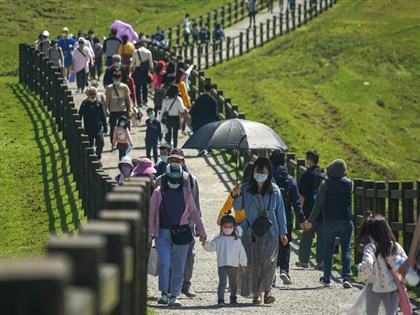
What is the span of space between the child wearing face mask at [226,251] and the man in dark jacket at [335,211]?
2.00m

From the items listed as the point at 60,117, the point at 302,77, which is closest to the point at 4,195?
the point at 60,117

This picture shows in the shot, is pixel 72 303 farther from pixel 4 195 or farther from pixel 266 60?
pixel 266 60

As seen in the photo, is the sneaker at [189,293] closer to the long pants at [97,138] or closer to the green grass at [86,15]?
the long pants at [97,138]

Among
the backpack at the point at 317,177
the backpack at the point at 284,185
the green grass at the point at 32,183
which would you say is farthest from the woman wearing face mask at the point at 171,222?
the backpack at the point at 317,177

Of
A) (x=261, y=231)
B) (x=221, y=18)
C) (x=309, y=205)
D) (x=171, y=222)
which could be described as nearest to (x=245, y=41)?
(x=221, y=18)

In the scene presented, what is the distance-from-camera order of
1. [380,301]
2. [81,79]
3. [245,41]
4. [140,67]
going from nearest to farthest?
1. [380,301]
2. [140,67]
3. [81,79]
4. [245,41]

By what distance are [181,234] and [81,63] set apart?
20.4 m

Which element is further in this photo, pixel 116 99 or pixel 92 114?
pixel 116 99

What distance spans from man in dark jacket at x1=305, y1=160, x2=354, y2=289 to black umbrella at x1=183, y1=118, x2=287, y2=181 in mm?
2759

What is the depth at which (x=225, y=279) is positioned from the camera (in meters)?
14.2

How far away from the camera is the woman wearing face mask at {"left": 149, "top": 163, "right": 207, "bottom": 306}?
1373 centimetres

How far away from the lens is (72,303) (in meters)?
4.36

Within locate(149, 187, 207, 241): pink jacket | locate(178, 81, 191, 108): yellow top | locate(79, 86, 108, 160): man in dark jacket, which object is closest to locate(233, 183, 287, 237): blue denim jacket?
locate(149, 187, 207, 241): pink jacket

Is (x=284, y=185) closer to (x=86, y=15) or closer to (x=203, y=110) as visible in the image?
(x=203, y=110)
